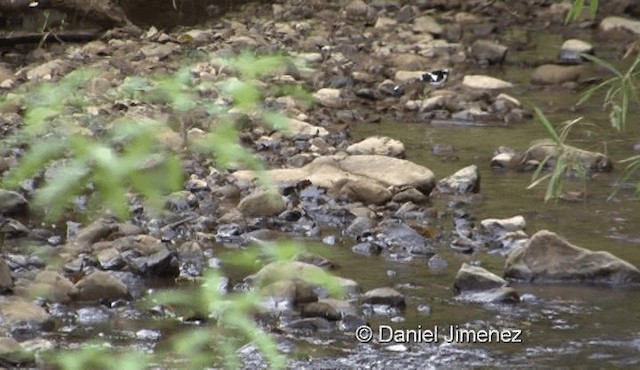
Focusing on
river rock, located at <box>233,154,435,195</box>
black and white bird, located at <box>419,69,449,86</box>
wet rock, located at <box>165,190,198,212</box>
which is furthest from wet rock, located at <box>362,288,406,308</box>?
black and white bird, located at <box>419,69,449,86</box>

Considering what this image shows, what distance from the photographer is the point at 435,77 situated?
9031 millimetres

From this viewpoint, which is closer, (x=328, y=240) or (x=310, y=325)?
(x=310, y=325)

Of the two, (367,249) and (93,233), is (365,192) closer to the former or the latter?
(367,249)

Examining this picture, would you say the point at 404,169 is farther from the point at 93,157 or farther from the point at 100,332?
the point at 93,157

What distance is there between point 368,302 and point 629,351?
85 cm

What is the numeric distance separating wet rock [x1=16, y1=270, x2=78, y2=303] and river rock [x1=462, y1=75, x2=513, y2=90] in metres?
5.23

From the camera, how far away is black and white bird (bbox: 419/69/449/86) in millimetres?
8906

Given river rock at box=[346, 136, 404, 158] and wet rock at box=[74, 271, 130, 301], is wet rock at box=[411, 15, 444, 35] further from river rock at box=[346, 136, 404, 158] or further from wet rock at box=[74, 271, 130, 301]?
wet rock at box=[74, 271, 130, 301]

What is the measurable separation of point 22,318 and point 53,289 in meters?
0.29

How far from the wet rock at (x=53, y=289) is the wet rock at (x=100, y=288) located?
0.08 ft

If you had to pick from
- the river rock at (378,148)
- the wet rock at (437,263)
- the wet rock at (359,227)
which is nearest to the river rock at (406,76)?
the river rock at (378,148)

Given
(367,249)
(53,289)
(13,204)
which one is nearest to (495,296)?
(367,249)

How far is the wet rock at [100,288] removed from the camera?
3863 mm

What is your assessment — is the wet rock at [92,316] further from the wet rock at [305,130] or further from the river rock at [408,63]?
the river rock at [408,63]
